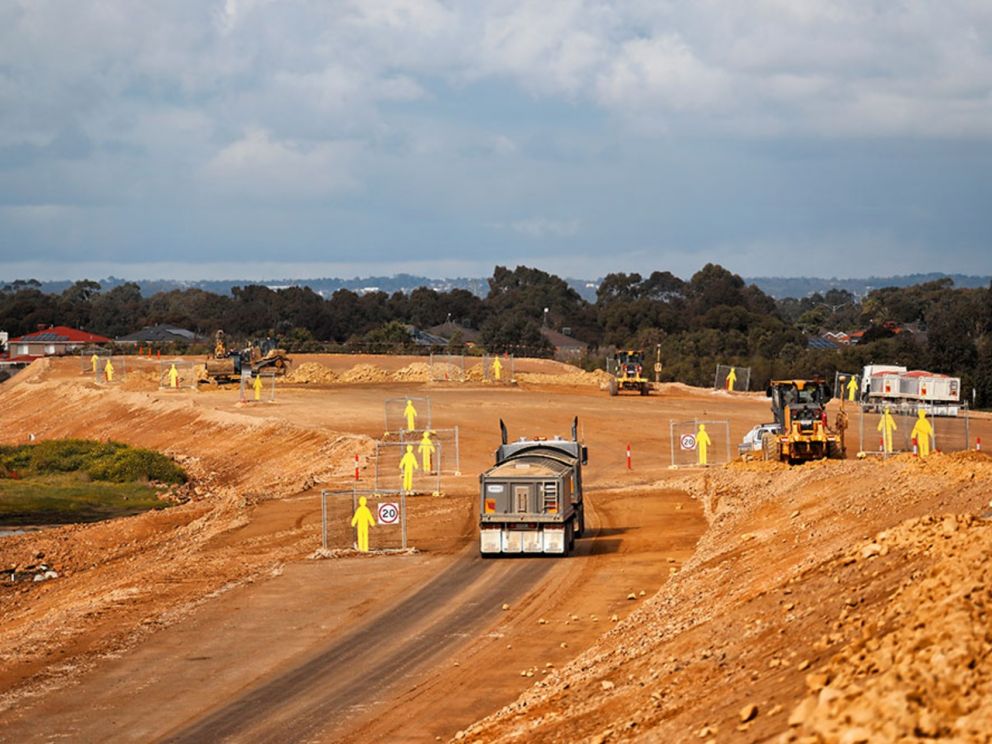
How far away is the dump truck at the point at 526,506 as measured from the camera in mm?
31188

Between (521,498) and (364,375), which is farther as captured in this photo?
(364,375)

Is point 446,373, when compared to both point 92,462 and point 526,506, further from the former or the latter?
point 526,506

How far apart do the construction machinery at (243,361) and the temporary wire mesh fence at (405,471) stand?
109 feet

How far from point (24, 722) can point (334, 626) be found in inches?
270

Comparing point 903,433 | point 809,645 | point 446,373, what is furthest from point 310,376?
point 809,645

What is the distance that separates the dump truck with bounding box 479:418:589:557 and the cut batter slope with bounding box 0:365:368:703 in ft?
17.7

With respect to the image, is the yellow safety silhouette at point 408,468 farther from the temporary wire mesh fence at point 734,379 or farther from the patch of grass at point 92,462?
the temporary wire mesh fence at point 734,379

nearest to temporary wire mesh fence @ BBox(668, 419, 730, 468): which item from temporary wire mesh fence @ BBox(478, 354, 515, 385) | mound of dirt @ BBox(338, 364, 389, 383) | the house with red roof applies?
temporary wire mesh fence @ BBox(478, 354, 515, 385)

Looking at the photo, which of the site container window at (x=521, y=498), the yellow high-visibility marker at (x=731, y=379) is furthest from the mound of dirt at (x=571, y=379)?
the site container window at (x=521, y=498)

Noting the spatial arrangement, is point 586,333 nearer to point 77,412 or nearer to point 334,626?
point 77,412

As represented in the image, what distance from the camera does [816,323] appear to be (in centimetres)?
19138

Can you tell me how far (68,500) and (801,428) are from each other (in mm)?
28099

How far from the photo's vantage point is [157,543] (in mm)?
42125

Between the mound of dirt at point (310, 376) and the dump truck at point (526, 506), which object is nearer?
the dump truck at point (526, 506)
